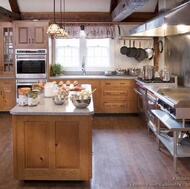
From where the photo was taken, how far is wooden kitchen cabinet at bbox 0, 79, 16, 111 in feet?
25.3

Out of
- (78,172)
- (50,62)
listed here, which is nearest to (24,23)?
(50,62)

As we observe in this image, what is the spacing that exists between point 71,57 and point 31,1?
5.46 feet

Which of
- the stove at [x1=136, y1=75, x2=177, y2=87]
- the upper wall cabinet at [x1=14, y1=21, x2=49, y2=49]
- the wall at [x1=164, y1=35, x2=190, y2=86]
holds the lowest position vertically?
the stove at [x1=136, y1=75, x2=177, y2=87]

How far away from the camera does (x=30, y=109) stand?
3.64 meters

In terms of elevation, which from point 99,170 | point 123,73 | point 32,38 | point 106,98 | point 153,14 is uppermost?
point 153,14

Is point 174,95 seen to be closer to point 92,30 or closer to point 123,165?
point 123,165

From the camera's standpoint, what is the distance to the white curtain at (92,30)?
7.93m

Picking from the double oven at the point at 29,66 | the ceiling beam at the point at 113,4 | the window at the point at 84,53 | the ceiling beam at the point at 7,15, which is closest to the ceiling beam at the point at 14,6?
the ceiling beam at the point at 7,15

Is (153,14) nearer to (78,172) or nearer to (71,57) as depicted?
(71,57)

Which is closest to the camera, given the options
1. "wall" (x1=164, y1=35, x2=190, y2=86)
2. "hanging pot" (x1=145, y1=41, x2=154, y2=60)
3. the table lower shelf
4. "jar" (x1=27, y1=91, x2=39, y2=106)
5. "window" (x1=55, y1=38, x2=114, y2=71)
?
"jar" (x1=27, y1=91, x2=39, y2=106)

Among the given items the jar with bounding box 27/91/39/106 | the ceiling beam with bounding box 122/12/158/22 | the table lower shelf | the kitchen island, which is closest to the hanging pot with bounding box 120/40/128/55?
the ceiling beam with bounding box 122/12/158/22

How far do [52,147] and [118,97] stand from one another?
4.19m

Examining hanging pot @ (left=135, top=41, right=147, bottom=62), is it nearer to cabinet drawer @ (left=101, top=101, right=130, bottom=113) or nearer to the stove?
cabinet drawer @ (left=101, top=101, right=130, bottom=113)

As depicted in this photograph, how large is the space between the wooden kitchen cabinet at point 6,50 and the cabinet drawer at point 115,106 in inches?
91.9
